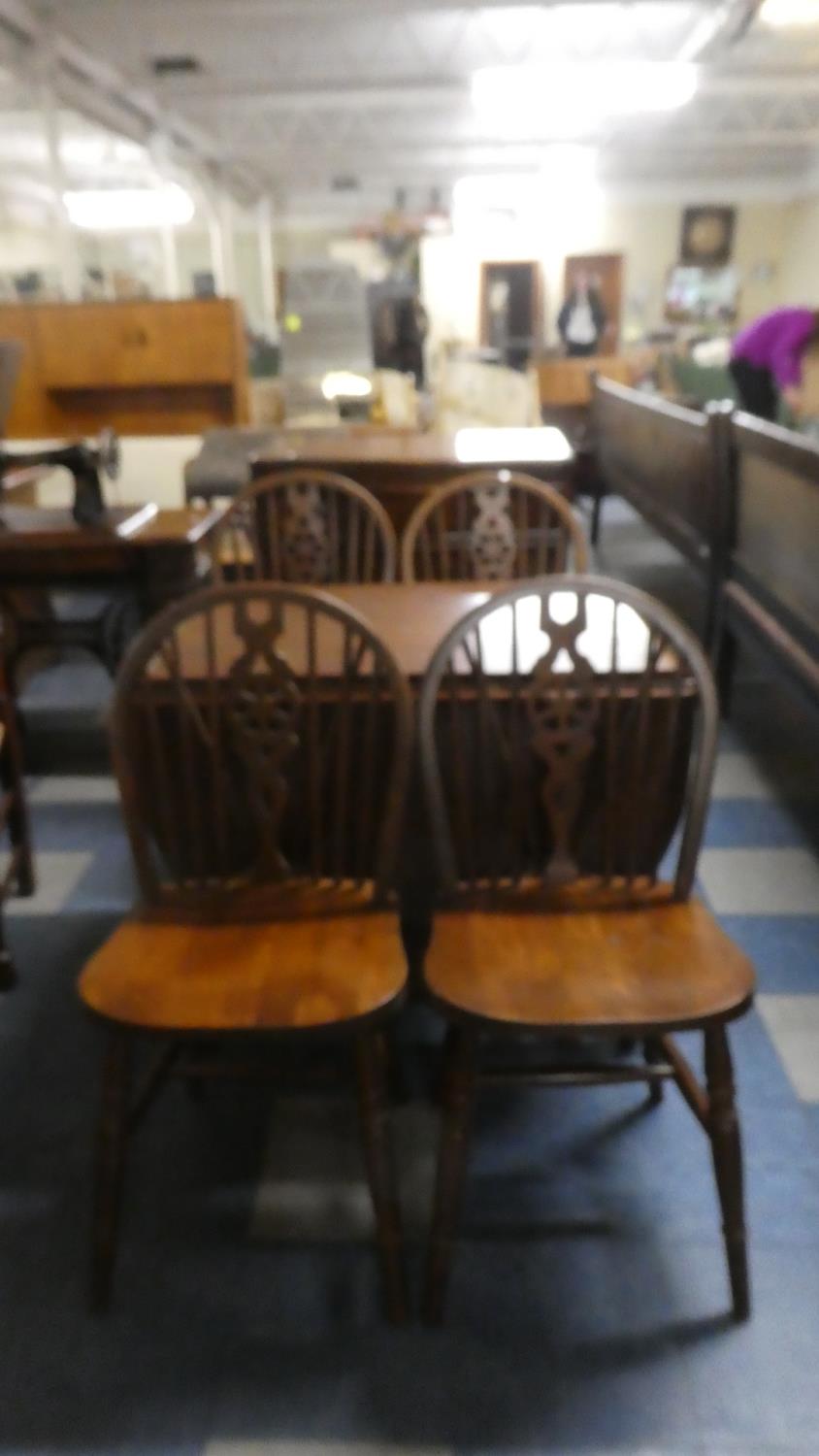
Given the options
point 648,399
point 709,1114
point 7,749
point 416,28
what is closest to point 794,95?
point 416,28

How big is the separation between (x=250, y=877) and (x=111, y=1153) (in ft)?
1.37

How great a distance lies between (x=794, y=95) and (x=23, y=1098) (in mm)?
8616

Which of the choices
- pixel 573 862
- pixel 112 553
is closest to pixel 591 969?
pixel 573 862

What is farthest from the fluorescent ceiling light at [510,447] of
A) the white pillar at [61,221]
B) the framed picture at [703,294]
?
the framed picture at [703,294]

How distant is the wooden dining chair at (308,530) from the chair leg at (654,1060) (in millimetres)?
1080

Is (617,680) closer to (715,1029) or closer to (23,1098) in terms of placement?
(715,1029)

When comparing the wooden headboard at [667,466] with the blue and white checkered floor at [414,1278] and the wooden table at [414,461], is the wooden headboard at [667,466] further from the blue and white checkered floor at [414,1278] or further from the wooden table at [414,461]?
the blue and white checkered floor at [414,1278]

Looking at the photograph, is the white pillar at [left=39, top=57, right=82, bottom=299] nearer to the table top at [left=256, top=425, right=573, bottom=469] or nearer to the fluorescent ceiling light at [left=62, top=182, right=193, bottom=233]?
the table top at [left=256, top=425, right=573, bottom=469]

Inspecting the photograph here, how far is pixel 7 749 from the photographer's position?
92.5 inches

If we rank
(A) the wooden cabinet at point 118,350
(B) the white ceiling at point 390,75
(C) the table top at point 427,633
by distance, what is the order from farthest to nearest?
1. (B) the white ceiling at point 390,75
2. (A) the wooden cabinet at point 118,350
3. (C) the table top at point 427,633

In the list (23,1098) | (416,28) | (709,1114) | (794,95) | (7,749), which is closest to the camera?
(709,1114)

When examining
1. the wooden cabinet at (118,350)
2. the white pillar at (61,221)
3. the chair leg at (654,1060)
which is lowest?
the chair leg at (654,1060)

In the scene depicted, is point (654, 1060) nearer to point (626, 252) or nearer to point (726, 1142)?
point (726, 1142)

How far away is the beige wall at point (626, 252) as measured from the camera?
1270 cm
